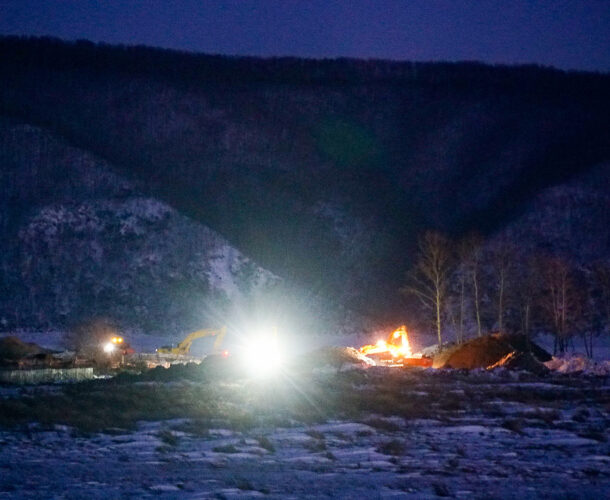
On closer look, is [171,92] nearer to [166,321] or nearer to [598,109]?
[166,321]

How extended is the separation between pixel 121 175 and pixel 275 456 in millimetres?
71245

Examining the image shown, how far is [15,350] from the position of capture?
113 ft

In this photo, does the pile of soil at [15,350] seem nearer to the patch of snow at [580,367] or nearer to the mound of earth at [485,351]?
the mound of earth at [485,351]

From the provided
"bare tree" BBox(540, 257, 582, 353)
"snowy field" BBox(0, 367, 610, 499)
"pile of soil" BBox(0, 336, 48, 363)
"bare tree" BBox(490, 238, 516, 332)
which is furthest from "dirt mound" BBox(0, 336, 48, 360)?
"bare tree" BBox(490, 238, 516, 332)

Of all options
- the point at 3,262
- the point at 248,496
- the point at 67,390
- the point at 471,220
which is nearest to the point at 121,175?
the point at 3,262

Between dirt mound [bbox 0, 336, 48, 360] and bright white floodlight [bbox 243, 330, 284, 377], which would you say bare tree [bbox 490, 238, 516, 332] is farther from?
dirt mound [bbox 0, 336, 48, 360]

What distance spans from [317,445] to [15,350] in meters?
27.4

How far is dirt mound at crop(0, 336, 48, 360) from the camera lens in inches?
1318

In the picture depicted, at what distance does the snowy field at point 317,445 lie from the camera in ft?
27.4

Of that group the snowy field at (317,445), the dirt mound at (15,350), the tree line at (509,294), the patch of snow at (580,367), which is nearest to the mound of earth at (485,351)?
the patch of snow at (580,367)

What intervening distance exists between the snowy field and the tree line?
92.9ft

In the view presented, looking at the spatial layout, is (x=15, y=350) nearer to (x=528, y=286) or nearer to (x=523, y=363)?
(x=523, y=363)

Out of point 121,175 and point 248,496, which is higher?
point 121,175

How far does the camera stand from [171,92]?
108 m
